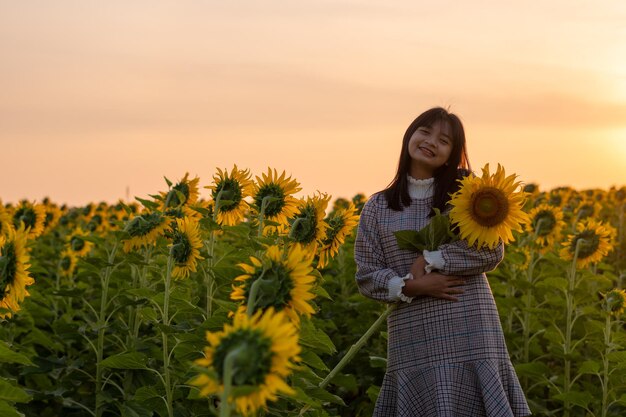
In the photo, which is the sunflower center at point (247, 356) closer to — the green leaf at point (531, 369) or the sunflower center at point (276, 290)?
the sunflower center at point (276, 290)

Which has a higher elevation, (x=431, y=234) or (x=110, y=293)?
(x=431, y=234)

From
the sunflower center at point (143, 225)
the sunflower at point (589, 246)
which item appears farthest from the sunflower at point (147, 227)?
the sunflower at point (589, 246)

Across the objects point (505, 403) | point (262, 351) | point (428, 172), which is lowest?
point (505, 403)

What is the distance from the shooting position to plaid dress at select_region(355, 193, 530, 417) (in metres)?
4.20

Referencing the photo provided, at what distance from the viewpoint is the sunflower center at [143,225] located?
15.8 ft

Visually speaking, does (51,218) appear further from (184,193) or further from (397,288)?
(397,288)

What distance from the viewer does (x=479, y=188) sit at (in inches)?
161

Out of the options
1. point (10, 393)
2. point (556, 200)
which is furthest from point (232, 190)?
point (556, 200)

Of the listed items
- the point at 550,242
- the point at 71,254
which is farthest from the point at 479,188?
the point at 71,254

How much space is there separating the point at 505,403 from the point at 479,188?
97cm

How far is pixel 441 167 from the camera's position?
4.61 meters

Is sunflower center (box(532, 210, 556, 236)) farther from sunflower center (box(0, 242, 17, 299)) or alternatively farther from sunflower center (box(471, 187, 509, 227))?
sunflower center (box(0, 242, 17, 299))

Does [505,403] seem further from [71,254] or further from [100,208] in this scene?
[100,208]

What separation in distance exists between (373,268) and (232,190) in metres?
0.86
